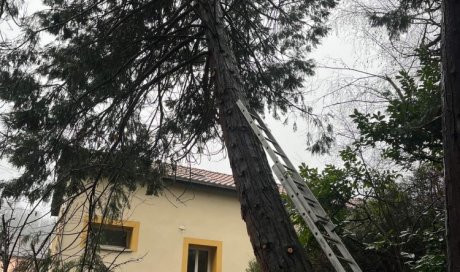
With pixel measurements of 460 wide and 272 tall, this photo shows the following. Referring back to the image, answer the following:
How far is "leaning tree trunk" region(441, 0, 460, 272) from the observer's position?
1.67 m

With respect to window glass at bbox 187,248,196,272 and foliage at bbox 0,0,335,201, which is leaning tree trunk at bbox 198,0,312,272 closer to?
foliage at bbox 0,0,335,201

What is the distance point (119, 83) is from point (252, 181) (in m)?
2.70

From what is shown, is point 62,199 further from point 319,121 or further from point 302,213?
point 319,121

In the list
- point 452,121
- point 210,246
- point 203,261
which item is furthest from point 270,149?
point 203,261

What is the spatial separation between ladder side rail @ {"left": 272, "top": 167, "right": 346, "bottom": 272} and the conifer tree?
1.20 metres

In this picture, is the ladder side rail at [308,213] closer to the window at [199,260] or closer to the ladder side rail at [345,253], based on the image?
the ladder side rail at [345,253]

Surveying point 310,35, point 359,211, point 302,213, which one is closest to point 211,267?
point 359,211

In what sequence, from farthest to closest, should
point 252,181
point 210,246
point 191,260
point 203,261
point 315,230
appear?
point 203,261, point 210,246, point 191,260, point 252,181, point 315,230

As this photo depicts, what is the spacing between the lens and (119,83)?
203 inches

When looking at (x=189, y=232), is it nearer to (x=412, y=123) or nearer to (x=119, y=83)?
(x=119, y=83)

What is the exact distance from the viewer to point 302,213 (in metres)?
2.79

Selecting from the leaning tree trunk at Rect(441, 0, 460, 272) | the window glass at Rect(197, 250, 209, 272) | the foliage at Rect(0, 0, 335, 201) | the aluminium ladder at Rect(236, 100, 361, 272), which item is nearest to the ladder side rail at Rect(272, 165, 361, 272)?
the aluminium ladder at Rect(236, 100, 361, 272)

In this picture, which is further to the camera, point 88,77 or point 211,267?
point 211,267

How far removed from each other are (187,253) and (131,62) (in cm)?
744
